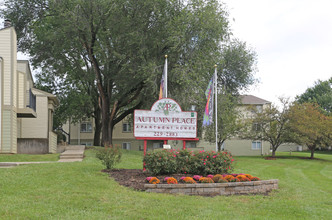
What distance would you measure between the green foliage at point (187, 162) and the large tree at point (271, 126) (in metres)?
27.2

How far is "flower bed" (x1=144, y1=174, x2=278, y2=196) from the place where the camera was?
401 inches

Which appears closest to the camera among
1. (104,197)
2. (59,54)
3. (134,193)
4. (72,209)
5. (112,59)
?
(72,209)

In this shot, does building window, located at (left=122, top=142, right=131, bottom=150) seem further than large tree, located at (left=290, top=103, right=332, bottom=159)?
Yes

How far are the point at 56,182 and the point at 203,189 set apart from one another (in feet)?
13.8

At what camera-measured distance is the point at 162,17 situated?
2503cm

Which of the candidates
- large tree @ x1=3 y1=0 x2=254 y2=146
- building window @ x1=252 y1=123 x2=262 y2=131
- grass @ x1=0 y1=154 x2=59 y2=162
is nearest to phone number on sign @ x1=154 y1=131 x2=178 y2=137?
grass @ x1=0 y1=154 x2=59 y2=162

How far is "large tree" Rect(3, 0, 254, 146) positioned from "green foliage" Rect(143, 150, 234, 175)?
10109 mm

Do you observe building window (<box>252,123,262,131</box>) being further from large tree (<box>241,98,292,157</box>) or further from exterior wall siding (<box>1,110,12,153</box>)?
exterior wall siding (<box>1,110,12,153</box>)

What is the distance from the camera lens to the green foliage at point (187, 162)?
41.1ft

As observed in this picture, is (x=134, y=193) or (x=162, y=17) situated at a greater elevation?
(x=162, y=17)

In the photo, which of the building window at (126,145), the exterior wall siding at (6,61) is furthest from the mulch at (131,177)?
the building window at (126,145)

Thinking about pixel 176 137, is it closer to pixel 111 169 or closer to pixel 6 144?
pixel 111 169

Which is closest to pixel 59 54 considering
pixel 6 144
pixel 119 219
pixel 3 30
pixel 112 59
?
pixel 112 59

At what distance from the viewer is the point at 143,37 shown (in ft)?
80.9
